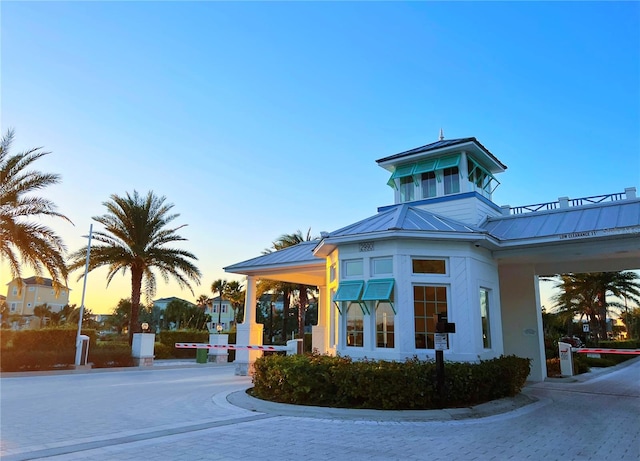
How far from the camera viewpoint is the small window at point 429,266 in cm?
1116

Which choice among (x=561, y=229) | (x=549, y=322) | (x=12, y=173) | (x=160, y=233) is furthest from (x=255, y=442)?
(x=549, y=322)

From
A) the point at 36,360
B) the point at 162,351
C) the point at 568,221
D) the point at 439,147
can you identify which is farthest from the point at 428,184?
the point at 162,351

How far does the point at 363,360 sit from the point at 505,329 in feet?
23.3

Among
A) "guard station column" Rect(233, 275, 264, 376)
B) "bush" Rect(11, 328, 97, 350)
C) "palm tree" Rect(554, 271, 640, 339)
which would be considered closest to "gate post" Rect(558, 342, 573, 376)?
"guard station column" Rect(233, 275, 264, 376)

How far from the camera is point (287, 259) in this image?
16.0m

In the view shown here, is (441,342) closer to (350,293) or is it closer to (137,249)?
(350,293)

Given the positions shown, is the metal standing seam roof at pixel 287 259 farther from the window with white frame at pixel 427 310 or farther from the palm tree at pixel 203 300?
the palm tree at pixel 203 300

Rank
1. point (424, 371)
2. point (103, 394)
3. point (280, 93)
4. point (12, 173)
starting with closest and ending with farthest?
point (424, 371)
point (103, 394)
point (280, 93)
point (12, 173)

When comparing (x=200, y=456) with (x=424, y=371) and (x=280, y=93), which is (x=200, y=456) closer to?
(x=424, y=371)

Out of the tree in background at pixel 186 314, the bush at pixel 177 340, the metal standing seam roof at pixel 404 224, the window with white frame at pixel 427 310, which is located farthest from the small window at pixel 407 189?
the tree in background at pixel 186 314

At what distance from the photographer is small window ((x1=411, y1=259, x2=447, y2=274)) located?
36.6 ft

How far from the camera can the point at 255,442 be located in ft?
21.9

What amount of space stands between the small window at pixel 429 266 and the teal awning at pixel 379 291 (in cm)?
76

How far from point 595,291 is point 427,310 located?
1018 inches
